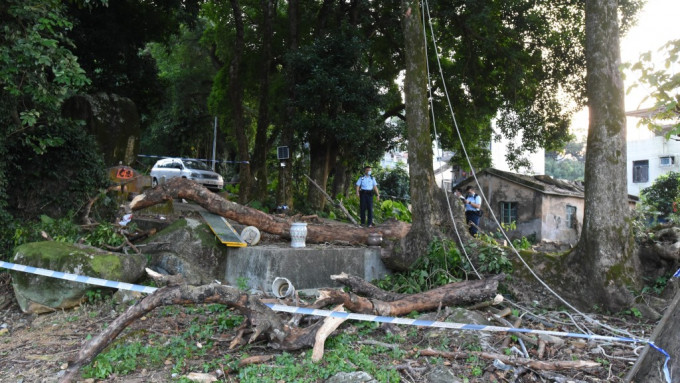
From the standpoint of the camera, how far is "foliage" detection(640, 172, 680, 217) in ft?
81.7

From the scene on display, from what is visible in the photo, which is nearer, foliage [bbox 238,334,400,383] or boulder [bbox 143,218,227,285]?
foliage [bbox 238,334,400,383]

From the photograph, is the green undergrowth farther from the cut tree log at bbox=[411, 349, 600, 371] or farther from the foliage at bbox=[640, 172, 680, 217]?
the foliage at bbox=[640, 172, 680, 217]

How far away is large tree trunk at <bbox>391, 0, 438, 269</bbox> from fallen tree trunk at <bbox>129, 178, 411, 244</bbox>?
1.11 m

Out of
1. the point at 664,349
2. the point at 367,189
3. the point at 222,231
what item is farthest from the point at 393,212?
the point at 664,349

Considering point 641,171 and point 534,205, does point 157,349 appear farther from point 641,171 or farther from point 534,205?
point 641,171

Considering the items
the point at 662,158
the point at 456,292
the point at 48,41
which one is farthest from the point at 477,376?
the point at 662,158

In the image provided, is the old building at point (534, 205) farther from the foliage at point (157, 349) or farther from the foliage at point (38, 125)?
the foliage at point (157, 349)

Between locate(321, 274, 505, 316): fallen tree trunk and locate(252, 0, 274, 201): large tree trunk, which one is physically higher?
locate(252, 0, 274, 201): large tree trunk

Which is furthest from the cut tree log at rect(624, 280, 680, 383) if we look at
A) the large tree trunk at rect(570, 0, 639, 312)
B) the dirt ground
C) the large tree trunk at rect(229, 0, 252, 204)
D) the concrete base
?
the large tree trunk at rect(229, 0, 252, 204)

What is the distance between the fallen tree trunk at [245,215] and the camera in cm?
914

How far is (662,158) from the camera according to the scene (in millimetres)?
30625

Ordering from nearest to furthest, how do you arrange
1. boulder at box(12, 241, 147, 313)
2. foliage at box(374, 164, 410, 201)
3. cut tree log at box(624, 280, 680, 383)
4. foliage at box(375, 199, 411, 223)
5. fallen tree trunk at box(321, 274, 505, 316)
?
cut tree log at box(624, 280, 680, 383), fallen tree trunk at box(321, 274, 505, 316), boulder at box(12, 241, 147, 313), foliage at box(375, 199, 411, 223), foliage at box(374, 164, 410, 201)

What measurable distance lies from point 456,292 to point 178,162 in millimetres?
17091

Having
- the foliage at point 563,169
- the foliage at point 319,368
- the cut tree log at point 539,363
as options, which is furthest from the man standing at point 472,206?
the foliage at point 563,169
